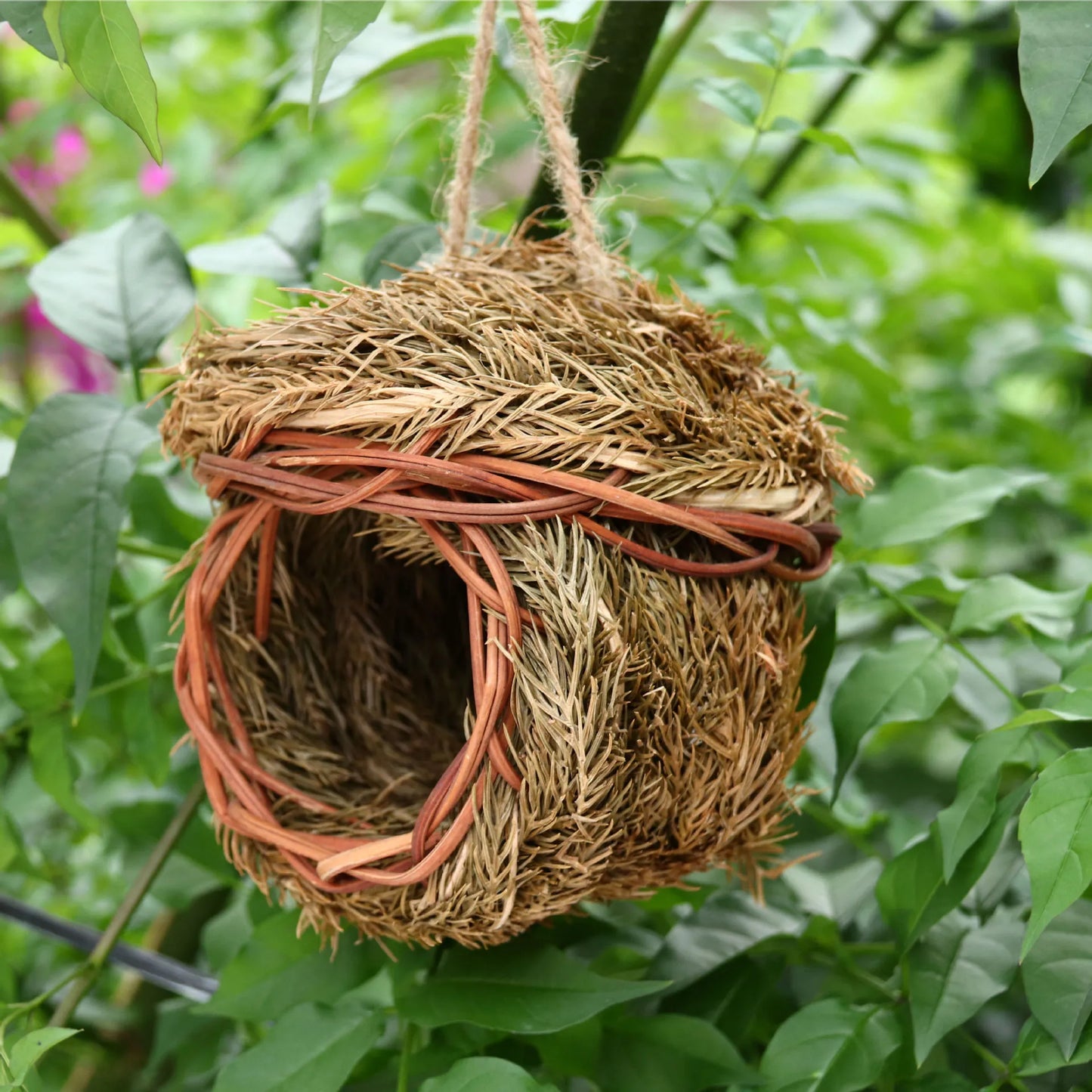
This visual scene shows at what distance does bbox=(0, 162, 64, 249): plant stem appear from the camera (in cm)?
69

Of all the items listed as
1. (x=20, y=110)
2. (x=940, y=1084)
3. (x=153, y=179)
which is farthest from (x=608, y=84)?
(x=20, y=110)

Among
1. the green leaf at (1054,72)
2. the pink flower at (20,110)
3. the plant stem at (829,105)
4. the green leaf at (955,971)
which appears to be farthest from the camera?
the pink flower at (20,110)

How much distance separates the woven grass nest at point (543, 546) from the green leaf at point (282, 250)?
174mm

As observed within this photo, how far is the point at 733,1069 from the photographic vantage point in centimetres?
44

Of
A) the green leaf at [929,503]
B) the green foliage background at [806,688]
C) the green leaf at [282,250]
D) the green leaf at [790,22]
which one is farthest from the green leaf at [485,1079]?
the green leaf at [790,22]

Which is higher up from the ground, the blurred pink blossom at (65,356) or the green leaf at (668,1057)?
the green leaf at (668,1057)

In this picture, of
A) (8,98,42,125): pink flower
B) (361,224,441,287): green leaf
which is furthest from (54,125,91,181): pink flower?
(361,224,441,287): green leaf

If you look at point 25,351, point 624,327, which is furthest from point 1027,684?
point 25,351

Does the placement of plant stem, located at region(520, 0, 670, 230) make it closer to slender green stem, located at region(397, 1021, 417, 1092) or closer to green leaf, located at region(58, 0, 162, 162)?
green leaf, located at region(58, 0, 162, 162)

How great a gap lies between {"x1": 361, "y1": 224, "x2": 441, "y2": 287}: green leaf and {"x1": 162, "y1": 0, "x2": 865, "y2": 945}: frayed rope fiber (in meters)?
0.10

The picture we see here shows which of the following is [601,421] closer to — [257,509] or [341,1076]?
[257,509]

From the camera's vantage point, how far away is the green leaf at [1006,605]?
495mm

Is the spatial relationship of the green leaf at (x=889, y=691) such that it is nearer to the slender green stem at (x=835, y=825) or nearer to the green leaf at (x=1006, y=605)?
the green leaf at (x=1006, y=605)

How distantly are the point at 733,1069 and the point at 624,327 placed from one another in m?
0.33
